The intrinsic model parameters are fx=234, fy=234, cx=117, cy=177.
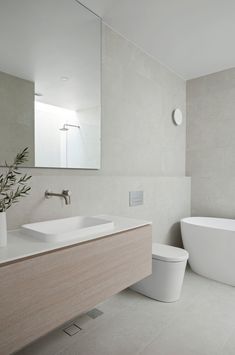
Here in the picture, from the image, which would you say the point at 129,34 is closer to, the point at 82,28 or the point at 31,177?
the point at 82,28

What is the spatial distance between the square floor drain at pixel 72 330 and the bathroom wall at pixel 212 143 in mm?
2165

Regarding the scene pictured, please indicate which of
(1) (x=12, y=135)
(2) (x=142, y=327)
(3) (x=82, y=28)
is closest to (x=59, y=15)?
(3) (x=82, y=28)

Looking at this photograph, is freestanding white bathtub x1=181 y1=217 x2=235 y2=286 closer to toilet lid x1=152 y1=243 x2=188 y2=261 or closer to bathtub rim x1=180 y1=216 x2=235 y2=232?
bathtub rim x1=180 y1=216 x2=235 y2=232

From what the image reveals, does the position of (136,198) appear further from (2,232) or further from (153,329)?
(2,232)

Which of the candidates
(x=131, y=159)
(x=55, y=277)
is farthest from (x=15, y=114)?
(x=131, y=159)

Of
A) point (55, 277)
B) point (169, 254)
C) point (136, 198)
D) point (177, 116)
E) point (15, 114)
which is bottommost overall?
point (169, 254)

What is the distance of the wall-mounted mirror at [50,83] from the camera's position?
4.79 ft

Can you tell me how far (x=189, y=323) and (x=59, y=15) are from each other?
2500 mm

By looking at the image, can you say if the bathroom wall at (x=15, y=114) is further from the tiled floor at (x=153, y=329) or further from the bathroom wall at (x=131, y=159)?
the tiled floor at (x=153, y=329)

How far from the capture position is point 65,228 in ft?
5.24

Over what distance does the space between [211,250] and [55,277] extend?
186 centimetres

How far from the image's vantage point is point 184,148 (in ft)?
10.8

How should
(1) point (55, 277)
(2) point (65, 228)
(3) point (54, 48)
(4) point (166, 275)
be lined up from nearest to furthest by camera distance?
(1) point (55, 277)
(2) point (65, 228)
(3) point (54, 48)
(4) point (166, 275)

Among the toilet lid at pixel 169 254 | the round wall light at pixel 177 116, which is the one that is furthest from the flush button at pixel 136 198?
the round wall light at pixel 177 116
